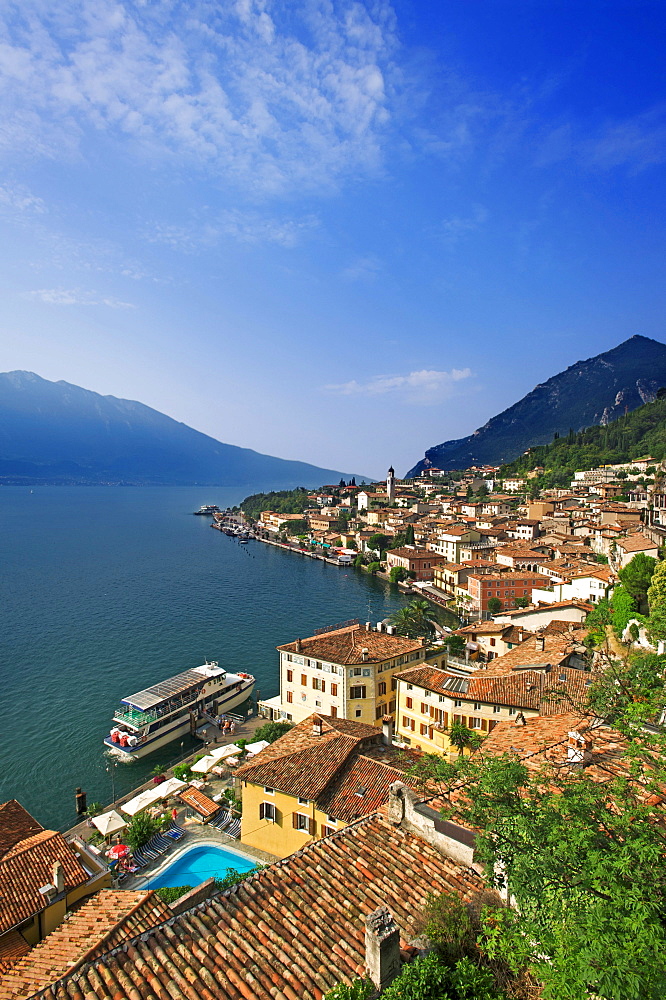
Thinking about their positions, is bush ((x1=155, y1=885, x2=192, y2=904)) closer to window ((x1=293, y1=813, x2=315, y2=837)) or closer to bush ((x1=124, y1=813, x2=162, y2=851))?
window ((x1=293, y1=813, x2=315, y2=837))

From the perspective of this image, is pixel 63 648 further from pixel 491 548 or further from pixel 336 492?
pixel 336 492

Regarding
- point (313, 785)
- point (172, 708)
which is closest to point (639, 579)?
point (313, 785)

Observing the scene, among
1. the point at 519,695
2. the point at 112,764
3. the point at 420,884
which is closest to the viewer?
the point at 420,884

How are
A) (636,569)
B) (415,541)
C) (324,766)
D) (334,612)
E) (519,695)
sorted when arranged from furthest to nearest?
(415,541) < (334,612) < (636,569) < (519,695) < (324,766)

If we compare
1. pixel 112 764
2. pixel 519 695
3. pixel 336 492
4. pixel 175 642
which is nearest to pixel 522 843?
pixel 519 695

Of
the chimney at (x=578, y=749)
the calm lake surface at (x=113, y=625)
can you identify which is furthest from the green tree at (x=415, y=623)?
the chimney at (x=578, y=749)

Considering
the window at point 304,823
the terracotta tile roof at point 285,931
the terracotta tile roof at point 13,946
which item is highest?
the terracotta tile roof at point 285,931

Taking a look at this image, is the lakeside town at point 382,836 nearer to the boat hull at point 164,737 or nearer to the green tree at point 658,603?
the green tree at point 658,603
